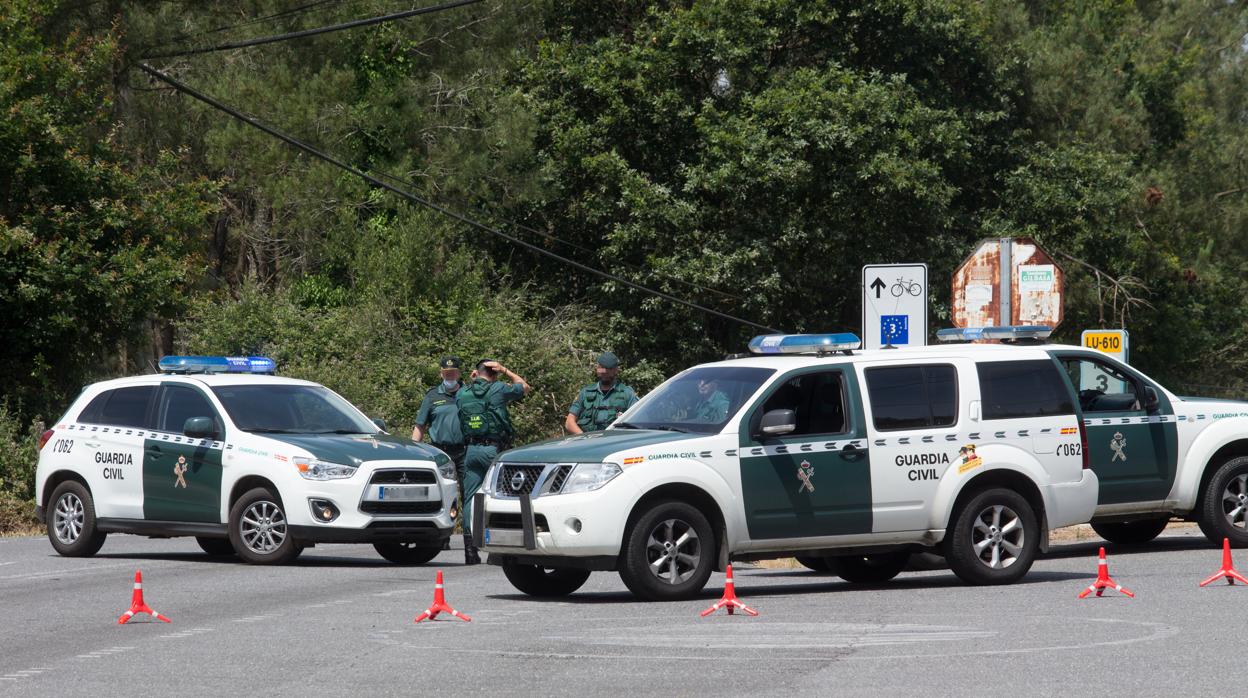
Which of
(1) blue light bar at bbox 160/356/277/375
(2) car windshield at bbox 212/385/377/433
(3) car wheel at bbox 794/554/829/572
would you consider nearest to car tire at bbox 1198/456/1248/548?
(3) car wheel at bbox 794/554/829/572

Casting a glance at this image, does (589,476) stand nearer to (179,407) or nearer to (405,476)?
(405,476)

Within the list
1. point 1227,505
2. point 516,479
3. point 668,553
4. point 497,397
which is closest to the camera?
point 668,553

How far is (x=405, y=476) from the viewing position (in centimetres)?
1534

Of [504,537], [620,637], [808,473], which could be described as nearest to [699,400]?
[808,473]

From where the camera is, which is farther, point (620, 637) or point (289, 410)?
point (289, 410)

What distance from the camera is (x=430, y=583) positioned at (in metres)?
14.1

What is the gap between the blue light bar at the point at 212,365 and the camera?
54.6 ft

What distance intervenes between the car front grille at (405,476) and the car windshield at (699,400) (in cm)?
304

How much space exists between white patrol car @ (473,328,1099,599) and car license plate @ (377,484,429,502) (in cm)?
255

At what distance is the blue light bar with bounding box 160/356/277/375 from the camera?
1666 cm

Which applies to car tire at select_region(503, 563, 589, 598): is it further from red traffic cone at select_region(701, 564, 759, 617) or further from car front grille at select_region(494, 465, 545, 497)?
red traffic cone at select_region(701, 564, 759, 617)

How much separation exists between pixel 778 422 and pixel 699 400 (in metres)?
0.88

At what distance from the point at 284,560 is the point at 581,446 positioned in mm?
4553

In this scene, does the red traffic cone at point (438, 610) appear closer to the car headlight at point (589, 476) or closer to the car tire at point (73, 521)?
the car headlight at point (589, 476)
